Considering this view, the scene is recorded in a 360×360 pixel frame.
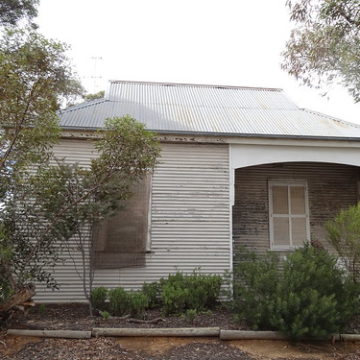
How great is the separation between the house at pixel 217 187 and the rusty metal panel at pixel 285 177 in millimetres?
25

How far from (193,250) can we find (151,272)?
960mm

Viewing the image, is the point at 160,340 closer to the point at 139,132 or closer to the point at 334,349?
the point at 334,349

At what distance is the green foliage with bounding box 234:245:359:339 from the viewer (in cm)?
541

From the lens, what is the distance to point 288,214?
32.0 ft

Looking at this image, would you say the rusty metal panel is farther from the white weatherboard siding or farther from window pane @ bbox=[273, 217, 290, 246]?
the white weatherboard siding

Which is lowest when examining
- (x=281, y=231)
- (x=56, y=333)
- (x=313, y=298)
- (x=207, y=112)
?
(x=56, y=333)

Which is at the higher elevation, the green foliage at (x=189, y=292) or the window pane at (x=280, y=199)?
the window pane at (x=280, y=199)

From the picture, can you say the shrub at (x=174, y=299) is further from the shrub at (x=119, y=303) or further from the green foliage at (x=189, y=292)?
the shrub at (x=119, y=303)

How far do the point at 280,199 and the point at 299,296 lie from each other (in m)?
4.47

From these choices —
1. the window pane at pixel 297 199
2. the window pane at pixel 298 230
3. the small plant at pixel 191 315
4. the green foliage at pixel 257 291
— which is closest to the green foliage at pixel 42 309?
the small plant at pixel 191 315

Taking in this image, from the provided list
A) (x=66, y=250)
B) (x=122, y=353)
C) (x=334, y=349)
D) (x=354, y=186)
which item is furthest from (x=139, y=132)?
(x=354, y=186)

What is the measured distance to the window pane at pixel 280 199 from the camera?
9.77 meters

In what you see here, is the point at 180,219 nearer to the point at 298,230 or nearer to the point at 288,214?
the point at 288,214

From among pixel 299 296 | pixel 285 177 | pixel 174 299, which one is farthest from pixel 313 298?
pixel 285 177
